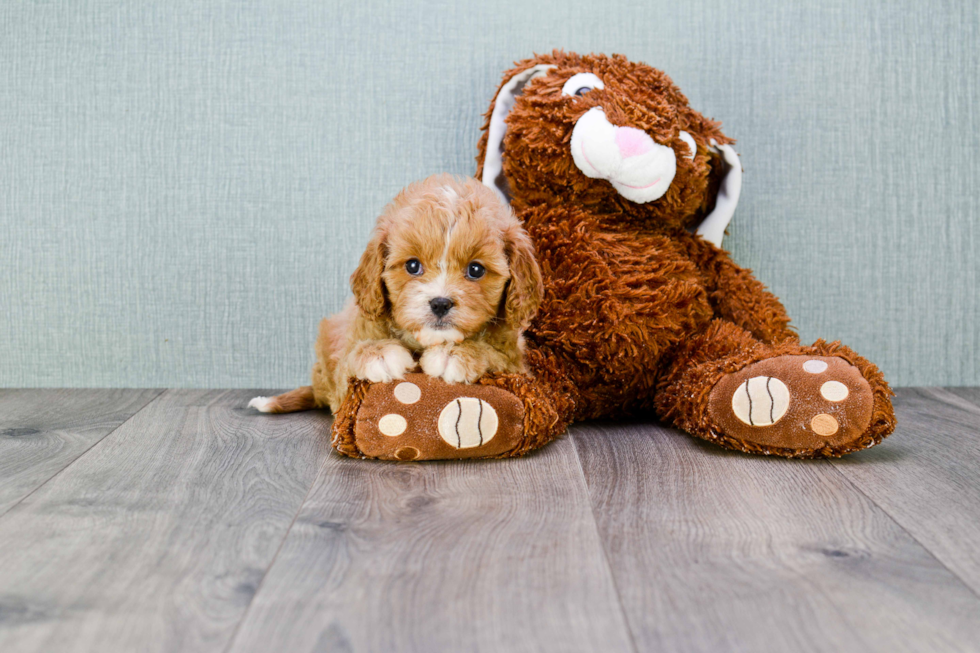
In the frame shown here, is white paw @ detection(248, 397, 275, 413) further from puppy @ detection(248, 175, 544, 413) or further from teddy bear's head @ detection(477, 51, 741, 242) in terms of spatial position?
teddy bear's head @ detection(477, 51, 741, 242)

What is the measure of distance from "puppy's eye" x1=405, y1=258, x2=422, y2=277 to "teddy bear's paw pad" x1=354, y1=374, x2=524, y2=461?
0.60 ft

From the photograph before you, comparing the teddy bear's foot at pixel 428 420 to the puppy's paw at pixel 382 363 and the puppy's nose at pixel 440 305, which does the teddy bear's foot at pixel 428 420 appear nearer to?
the puppy's paw at pixel 382 363

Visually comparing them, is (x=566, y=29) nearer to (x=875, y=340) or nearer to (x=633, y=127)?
(x=633, y=127)

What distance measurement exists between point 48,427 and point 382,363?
832 millimetres

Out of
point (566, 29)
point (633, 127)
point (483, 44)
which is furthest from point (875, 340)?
point (483, 44)

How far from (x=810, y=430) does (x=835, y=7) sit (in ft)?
4.12

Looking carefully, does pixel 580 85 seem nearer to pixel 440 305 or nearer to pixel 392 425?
pixel 440 305

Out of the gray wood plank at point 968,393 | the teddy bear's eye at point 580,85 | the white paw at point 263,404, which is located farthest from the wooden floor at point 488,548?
the teddy bear's eye at point 580,85

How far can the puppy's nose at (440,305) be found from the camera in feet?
4.33

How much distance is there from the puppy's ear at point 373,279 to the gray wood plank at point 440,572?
30cm

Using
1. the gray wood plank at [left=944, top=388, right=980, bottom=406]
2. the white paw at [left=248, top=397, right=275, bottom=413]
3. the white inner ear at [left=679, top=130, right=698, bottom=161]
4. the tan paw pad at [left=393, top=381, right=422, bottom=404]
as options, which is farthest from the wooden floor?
the white inner ear at [left=679, top=130, right=698, bottom=161]

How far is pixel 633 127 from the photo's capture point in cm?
162

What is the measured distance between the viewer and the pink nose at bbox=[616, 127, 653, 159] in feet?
5.23

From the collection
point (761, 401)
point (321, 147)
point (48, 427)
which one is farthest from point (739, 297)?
point (48, 427)
